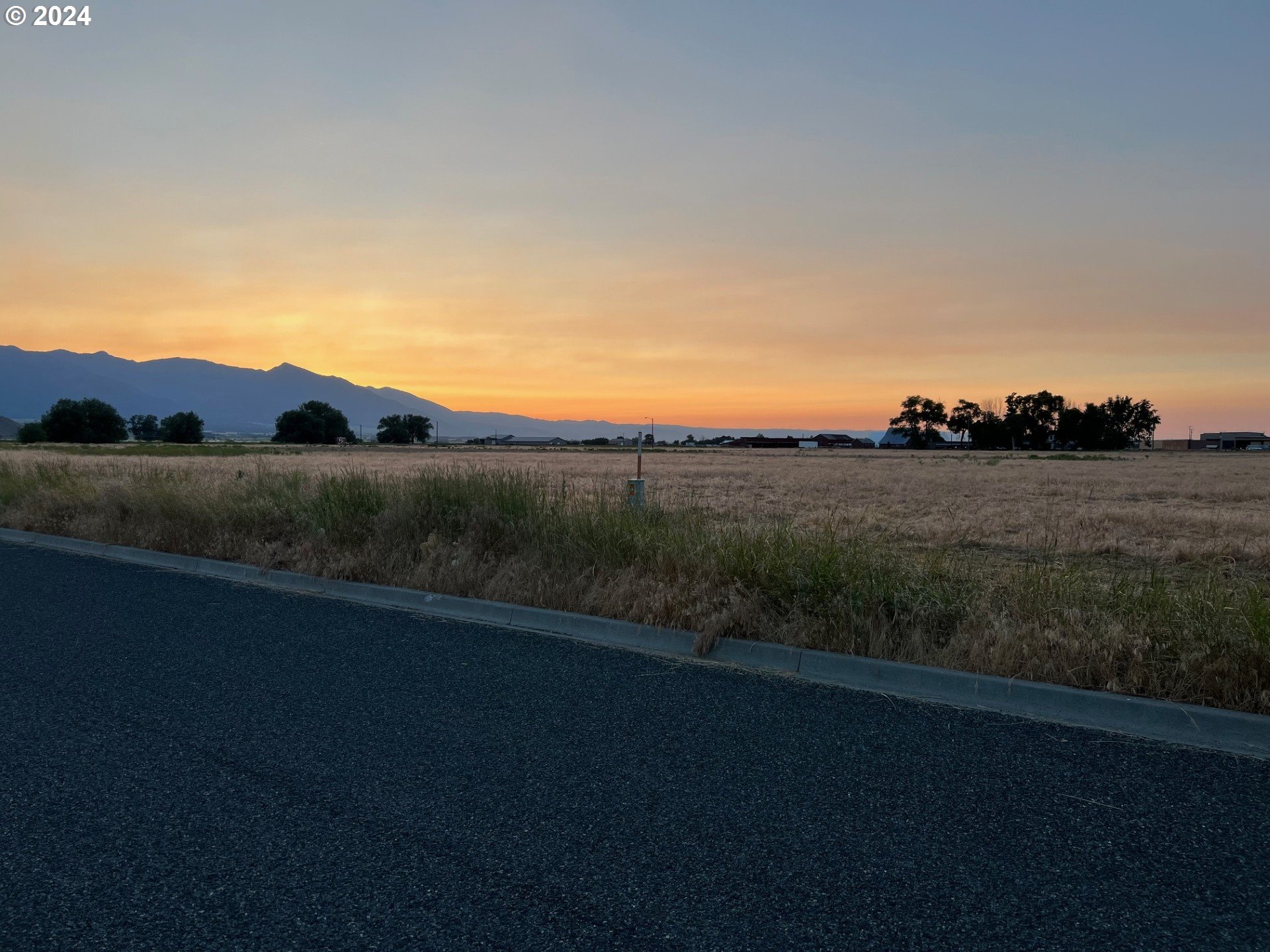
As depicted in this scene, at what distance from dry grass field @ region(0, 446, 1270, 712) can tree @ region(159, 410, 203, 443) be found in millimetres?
150014

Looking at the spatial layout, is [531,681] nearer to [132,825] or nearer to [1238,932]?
[132,825]

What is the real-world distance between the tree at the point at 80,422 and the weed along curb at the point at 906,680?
157m

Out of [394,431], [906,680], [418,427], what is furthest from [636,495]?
[418,427]

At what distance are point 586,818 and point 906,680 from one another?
3.03 metres

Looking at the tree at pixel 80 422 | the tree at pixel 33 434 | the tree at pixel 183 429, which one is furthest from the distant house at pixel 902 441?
the tree at pixel 33 434

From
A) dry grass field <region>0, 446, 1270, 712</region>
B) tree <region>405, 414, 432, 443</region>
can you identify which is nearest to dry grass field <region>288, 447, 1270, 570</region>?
dry grass field <region>0, 446, 1270, 712</region>

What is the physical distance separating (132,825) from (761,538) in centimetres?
595

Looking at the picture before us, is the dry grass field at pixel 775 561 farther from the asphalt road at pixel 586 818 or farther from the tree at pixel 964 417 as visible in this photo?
the tree at pixel 964 417

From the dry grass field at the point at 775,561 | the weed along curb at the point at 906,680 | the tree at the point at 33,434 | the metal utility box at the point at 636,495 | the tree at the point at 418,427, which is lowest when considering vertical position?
the weed along curb at the point at 906,680

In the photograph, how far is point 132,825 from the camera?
149 inches

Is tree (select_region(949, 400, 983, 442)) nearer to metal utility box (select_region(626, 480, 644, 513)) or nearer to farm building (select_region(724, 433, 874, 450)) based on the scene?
farm building (select_region(724, 433, 874, 450))

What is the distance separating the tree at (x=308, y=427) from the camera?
16562cm

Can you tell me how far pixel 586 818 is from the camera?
3877 mm

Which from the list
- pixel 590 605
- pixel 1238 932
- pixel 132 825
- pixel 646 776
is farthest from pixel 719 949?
pixel 590 605
